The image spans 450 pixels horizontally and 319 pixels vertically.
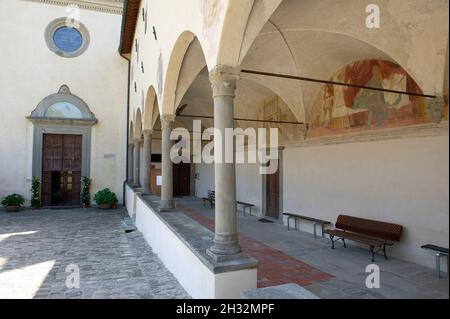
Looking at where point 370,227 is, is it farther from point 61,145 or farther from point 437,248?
point 61,145

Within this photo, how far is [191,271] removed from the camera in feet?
15.5

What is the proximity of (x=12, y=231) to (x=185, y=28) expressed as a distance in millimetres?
8750

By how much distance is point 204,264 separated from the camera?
13.3ft

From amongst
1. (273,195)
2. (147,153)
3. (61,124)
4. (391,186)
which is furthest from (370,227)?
(61,124)

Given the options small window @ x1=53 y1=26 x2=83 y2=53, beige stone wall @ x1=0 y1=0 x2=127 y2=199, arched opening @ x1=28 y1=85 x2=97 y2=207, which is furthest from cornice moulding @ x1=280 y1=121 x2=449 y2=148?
small window @ x1=53 y1=26 x2=83 y2=53

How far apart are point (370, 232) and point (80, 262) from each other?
6146 millimetres

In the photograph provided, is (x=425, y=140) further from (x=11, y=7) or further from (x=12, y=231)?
(x=11, y=7)

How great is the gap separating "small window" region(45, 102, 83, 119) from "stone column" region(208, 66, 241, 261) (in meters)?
13.8

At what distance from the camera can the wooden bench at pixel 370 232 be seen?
622 cm

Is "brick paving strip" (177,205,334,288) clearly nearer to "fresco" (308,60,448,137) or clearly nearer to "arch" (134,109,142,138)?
"fresco" (308,60,448,137)

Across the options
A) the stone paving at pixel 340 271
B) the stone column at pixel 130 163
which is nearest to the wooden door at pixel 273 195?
the stone paving at pixel 340 271

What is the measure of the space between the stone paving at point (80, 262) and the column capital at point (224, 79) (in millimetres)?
3094

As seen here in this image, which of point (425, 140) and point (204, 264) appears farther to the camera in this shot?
point (425, 140)

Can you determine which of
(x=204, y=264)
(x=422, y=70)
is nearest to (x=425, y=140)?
(x=422, y=70)
